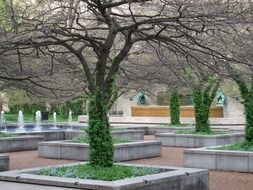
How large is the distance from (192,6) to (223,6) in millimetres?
957

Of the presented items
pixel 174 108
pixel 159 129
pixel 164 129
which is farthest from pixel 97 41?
pixel 174 108

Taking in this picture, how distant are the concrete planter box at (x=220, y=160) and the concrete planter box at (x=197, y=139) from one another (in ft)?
19.8

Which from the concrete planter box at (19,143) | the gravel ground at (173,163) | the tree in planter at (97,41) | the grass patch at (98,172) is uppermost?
the tree in planter at (97,41)

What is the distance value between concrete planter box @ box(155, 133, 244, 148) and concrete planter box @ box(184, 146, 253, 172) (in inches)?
238

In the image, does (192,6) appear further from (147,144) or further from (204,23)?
(147,144)

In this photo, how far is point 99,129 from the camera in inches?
496

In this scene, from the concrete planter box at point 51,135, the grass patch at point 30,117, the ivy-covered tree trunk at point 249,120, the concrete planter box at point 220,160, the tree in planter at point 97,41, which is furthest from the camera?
the grass patch at point 30,117

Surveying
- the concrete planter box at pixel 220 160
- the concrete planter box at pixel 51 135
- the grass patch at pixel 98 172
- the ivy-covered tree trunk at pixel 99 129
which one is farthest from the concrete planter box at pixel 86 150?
the ivy-covered tree trunk at pixel 99 129

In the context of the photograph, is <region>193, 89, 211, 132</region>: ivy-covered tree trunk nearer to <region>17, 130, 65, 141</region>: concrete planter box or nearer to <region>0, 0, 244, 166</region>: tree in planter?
<region>17, 130, 65, 141</region>: concrete planter box

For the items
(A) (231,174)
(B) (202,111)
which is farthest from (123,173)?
(B) (202,111)

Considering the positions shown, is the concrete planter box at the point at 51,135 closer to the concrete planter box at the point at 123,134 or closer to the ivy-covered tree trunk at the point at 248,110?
the concrete planter box at the point at 123,134

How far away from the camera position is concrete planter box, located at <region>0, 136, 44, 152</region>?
23359 mm

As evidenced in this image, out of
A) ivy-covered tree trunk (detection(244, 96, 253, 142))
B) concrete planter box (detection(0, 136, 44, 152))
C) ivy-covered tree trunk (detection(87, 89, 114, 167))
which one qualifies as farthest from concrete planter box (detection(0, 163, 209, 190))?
concrete planter box (detection(0, 136, 44, 152))

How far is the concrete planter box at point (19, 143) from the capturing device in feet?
76.6
